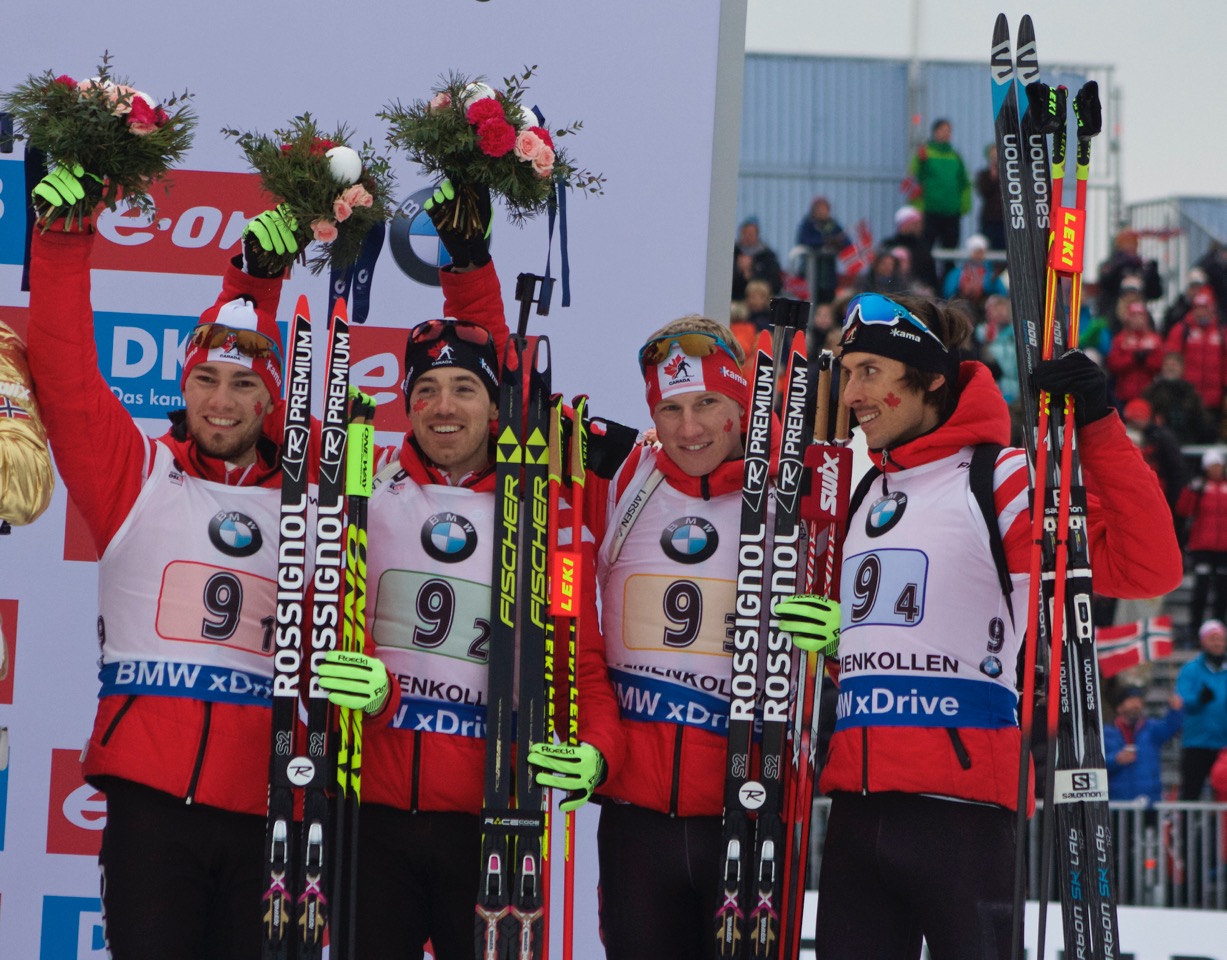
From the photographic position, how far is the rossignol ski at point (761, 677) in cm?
369

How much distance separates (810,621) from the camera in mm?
3695

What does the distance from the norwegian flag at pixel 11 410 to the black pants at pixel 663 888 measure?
162 centimetres

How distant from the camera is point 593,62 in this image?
4.97m

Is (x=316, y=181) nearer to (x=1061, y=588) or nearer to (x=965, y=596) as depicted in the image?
(x=965, y=596)

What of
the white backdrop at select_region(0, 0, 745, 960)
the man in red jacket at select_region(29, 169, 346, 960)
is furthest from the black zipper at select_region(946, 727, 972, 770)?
the white backdrop at select_region(0, 0, 745, 960)

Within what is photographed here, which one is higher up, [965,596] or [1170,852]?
[965,596]

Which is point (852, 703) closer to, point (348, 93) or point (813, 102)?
point (348, 93)

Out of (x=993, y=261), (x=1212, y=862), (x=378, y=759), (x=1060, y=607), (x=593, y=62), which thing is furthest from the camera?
(x=993, y=261)

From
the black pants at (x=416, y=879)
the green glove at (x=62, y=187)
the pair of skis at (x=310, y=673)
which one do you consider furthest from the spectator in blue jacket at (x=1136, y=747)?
the green glove at (x=62, y=187)

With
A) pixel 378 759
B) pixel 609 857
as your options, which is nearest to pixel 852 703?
pixel 609 857

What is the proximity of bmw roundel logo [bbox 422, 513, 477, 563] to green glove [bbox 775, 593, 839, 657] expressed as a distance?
73 centimetres

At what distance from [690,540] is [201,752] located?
1.22m

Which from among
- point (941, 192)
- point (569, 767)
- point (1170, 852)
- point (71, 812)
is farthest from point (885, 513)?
point (941, 192)

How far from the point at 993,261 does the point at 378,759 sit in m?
9.67
